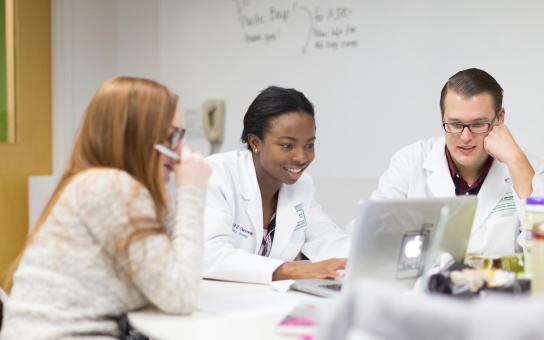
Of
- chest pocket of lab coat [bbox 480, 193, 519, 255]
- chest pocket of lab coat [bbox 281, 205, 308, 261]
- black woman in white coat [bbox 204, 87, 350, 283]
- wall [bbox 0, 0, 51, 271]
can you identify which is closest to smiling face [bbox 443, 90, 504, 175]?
chest pocket of lab coat [bbox 480, 193, 519, 255]

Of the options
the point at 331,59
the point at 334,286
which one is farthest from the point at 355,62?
the point at 334,286

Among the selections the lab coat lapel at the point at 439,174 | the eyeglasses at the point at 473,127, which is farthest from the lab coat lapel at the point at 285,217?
the eyeglasses at the point at 473,127

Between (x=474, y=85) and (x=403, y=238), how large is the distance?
0.97 meters

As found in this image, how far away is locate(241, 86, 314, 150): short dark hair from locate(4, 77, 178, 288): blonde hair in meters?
0.88

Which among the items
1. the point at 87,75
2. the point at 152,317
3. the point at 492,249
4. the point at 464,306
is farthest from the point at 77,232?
the point at 87,75

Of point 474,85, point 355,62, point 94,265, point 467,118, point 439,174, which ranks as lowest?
point 94,265

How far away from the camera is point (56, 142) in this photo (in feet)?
12.6

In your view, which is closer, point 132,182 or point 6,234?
point 132,182

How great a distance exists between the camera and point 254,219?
229 cm

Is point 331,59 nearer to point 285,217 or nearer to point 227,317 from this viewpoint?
point 285,217

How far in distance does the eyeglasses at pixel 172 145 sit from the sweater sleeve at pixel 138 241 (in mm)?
107

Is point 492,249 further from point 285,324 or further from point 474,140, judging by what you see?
point 285,324

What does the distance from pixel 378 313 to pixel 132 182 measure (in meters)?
0.73

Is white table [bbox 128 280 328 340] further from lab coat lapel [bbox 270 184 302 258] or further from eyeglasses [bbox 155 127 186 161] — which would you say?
lab coat lapel [bbox 270 184 302 258]
